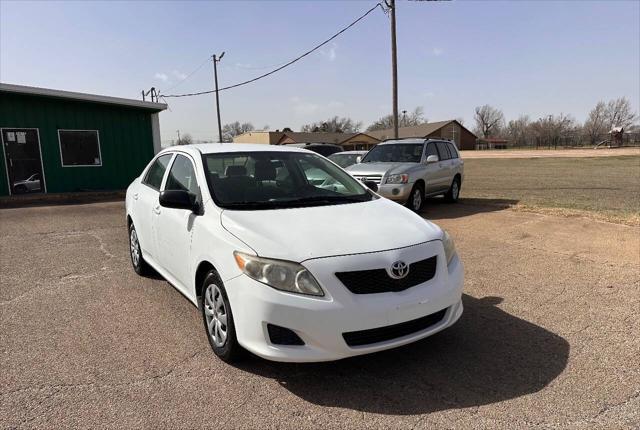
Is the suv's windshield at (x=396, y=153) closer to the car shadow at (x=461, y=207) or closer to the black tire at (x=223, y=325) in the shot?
the car shadow at (x=461, y=207)

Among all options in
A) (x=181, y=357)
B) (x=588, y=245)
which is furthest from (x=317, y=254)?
(x=588, y=245)

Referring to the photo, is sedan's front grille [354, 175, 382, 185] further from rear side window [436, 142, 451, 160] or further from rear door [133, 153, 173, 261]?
rear door [133, 153, 173, 261]

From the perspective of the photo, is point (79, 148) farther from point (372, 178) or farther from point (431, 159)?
point (431, 159)

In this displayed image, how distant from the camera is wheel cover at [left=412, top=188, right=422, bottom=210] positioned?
992 centimetres

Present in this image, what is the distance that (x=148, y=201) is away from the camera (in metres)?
4.81

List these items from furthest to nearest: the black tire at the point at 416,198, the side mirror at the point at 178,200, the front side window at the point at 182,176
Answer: the black tire at the point at 416,198, the front side window at the point at 182,176, the side mirror at the point at 178,200

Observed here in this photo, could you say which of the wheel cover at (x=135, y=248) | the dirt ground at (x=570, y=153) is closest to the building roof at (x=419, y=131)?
the dirt ground at (x=570, y=153)

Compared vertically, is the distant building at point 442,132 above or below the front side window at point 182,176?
above

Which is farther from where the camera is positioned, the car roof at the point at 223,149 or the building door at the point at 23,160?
the building door at the point at 23,160

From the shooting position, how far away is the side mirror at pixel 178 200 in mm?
3578

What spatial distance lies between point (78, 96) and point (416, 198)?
37.1 feet

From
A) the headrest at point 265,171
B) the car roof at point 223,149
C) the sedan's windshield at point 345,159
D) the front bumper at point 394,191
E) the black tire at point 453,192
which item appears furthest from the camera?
the sedan's windshield at point 345,159

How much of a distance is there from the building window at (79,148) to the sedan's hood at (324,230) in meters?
13.9

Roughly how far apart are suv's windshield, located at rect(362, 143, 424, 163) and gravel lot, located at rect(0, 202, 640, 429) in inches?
208
